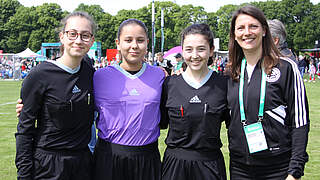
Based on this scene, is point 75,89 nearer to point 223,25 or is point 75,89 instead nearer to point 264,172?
point 264,172

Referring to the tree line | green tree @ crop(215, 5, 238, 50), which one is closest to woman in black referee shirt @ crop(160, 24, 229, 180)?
green tree @ crop(215, 5, 238, 50)

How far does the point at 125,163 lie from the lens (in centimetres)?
305

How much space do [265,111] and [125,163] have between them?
1.32m

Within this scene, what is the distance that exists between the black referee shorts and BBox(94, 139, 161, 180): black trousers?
197 mm

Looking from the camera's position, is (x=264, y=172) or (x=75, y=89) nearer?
(x=264, y=172)

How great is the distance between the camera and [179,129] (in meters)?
3.03

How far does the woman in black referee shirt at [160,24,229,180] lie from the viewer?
2982mm

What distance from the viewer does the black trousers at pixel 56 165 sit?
2805mm

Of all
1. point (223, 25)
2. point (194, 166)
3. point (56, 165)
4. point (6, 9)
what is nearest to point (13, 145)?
point (56, 165)

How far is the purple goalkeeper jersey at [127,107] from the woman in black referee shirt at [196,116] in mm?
168

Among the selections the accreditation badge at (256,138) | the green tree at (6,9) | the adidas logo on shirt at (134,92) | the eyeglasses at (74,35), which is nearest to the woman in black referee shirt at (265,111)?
the accreditation badge at (256,138)

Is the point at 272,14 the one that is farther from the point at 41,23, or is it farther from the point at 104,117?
the point at 104,117

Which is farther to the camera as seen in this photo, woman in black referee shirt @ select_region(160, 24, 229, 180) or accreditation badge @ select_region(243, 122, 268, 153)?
woman in black referee shirt @ select_region(160, 24, 229, 180)

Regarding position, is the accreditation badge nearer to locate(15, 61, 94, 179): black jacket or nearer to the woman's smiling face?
the woman's smiling face
